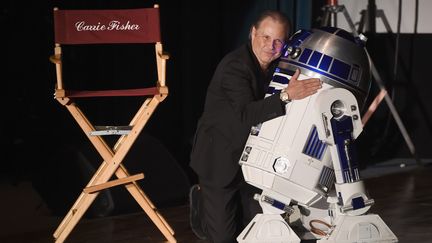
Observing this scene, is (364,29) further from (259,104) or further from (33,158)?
(259,104)

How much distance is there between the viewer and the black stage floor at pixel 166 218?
3.95 meters

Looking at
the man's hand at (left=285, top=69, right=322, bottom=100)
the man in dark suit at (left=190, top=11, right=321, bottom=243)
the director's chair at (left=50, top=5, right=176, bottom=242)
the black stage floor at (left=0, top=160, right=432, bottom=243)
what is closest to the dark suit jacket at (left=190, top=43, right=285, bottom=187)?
the man in dark suit at (left=190, top=11, right=321, bottom=243)

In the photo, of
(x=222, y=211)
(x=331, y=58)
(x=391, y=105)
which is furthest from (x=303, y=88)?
(x=391, y=105)

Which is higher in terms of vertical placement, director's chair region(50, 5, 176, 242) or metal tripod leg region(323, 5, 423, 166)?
director's chair region(50, 5, 176, 242)

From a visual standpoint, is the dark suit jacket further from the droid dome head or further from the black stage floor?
the black stage floor

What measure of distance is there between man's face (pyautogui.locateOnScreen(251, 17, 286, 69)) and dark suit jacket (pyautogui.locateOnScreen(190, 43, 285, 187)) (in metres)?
0.06

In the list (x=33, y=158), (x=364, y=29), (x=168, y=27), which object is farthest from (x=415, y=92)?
(x=33, y=158)

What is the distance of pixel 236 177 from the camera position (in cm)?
368

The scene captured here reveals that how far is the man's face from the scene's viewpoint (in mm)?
3416

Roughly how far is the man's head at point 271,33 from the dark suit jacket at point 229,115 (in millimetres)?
86

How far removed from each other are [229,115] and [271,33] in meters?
0.37

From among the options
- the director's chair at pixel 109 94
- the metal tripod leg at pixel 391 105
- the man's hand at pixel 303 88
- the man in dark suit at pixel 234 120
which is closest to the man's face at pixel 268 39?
the man in dark suit at pixel 234 120

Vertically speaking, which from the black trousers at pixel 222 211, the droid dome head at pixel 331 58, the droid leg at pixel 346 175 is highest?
the droid dome head at pixel 331 58

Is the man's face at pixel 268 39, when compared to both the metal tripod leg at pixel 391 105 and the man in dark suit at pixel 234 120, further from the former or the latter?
the metal tripod leg at pixel 391 105
